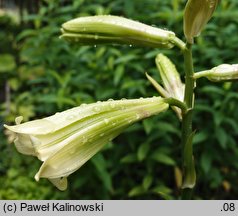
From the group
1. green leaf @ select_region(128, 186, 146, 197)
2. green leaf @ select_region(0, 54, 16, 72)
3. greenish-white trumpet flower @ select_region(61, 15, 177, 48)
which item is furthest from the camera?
green leaf @ select_region(0, 54, 16, 72)

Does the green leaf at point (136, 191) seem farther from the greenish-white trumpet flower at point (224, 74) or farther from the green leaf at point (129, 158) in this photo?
the greenish-white trumpet flower at point (224, 74)

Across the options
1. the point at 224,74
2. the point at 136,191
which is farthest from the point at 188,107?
the point at 136,191

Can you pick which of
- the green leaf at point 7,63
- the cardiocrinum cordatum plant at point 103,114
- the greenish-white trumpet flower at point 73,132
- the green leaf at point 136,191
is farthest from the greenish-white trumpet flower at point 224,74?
the green leaf at point 7,63

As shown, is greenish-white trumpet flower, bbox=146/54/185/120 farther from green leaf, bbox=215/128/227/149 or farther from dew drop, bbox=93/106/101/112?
green leaf, bbox=215/128/227/149

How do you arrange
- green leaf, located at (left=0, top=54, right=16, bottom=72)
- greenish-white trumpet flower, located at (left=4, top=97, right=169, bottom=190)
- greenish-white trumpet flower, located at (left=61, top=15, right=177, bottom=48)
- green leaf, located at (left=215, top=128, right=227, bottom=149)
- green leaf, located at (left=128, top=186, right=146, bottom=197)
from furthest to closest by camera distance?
green leaf, located at (left=0, top=54, right=16, bottom=72), green leaf, located at (left=128, top=186, right=146, bottom=197), green leaf, located at (left=215, top=128, right=227, bottom=149), greenish-white trumpet flower, located at (left=61, top=15, right=177, bottom=48), greenish-white trumpet flower, located at (left=4, top=97, right=169, bottom=190)

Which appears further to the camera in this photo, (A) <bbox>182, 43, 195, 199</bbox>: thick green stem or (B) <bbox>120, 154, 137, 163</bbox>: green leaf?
(B) <bbox>120, 154, 137, 163</bbox>: green leaf

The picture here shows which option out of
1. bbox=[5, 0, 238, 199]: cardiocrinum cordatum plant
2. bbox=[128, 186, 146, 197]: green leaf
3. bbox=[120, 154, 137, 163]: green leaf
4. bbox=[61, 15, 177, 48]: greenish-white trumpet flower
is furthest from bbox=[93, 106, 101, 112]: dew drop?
bbox=[128, 186, 146, 197]: green leaf

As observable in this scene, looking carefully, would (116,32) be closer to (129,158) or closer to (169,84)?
(169,84)

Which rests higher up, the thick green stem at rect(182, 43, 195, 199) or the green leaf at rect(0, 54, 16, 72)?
the thick green stem at rect(182, 43, 195, 199)
